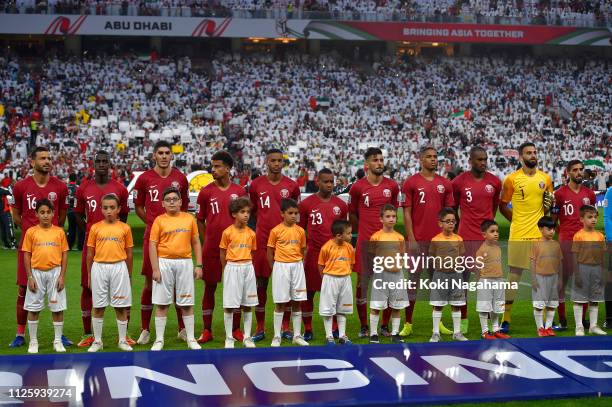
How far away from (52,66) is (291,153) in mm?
13253

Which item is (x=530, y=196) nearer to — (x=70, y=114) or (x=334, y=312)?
(x=334, y=312)

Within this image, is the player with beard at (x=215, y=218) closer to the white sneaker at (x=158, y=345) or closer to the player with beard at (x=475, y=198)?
the white sneaker at (x=158, y=345)

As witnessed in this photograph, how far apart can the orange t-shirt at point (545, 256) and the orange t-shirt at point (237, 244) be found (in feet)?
9.65

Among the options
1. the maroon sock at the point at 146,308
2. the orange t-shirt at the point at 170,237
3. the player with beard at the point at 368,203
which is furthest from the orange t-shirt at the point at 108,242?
the player with beard at the point at 368,203

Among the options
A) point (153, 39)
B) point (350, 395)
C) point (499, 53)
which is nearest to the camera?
point (350, 395)

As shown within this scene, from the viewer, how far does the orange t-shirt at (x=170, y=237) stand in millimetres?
8180

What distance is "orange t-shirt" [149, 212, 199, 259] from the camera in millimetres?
8180

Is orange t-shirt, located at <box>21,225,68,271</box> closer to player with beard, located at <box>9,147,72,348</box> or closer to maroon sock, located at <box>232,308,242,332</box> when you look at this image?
player with beard, located at <box>9,147,72,348</box>

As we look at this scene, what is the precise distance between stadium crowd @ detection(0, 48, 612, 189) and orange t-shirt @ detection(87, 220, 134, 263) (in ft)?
66.5

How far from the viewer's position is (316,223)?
8750mm

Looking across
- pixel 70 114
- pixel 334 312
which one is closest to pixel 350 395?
pixel 334 312

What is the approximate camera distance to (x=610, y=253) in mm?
8953

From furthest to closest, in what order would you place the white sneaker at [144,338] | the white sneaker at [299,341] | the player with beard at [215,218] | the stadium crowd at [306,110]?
the stadium crowd at [306,110], the player with beard at [215,218], the white sneaker at [144,338], the white sneaker at [299,341]

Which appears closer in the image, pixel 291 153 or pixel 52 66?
pixel 291 153
